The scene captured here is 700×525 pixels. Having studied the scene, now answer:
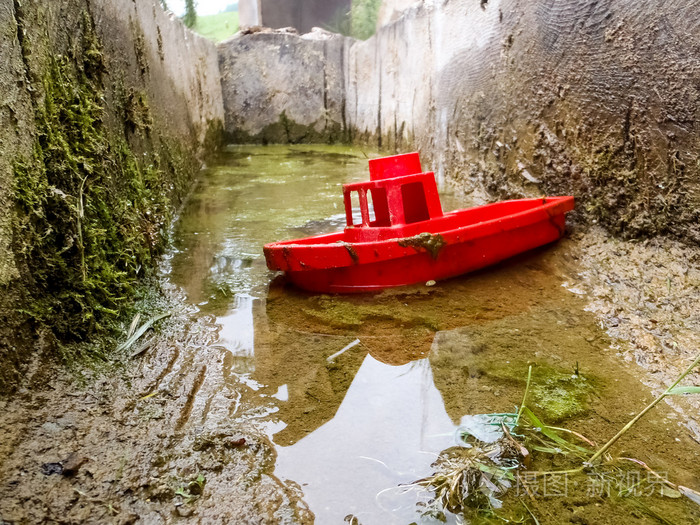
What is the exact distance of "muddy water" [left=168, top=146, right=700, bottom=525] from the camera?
145 cm

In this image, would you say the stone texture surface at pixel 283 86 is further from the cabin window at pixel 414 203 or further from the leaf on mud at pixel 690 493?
the leaf on mud at pixel 690 493

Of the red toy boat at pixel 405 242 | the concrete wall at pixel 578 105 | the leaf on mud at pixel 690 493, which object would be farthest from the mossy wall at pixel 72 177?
the concrete wall at pixel 578 105

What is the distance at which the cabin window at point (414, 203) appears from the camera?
3312 millimetres

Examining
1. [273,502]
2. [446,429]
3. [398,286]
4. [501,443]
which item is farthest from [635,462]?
Answer: [398,286]

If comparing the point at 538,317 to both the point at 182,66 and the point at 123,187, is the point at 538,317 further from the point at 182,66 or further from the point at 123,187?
the point at 182,66

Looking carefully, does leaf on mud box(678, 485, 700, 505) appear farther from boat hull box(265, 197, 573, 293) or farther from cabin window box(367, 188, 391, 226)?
cabin window box(367, 188, 391, 226)

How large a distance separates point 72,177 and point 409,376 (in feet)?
5.62

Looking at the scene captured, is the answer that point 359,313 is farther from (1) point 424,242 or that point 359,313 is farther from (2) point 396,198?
Result: (2) point 396,198

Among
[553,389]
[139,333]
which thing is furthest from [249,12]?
[553,389]

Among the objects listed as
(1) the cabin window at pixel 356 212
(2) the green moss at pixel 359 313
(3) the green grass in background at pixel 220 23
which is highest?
(3) the green grass in background at pixel 220 23

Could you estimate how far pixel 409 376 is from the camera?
2070 millimetres

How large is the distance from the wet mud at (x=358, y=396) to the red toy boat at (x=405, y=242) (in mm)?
127

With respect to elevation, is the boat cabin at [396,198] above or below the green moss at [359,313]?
above

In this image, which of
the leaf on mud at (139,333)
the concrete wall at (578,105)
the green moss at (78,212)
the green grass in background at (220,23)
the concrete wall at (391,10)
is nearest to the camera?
the green moss at (78,212)
